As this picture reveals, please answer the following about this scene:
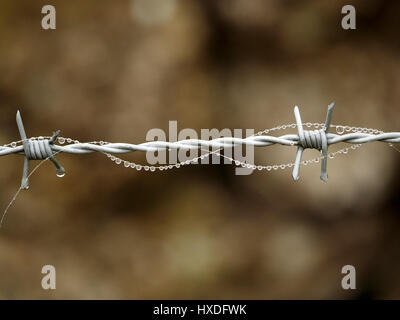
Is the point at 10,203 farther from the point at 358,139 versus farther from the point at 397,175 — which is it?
the point at 397,175

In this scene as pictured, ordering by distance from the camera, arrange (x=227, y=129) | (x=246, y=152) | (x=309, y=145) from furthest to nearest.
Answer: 1. (x=227, y=129)
2. (x=246, y=152)
3. (x=309, y=145)

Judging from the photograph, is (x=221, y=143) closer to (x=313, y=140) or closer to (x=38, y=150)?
(x=313, y=140)

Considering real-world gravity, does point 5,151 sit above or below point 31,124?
below

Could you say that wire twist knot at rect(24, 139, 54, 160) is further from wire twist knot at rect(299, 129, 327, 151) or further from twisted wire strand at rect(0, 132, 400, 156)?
wire twist knot at rect(299, 129, 327, 151)

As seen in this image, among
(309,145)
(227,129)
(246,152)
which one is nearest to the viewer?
(309,145)

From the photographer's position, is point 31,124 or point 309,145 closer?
point 309,145

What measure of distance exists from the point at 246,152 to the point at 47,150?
0.55 meters

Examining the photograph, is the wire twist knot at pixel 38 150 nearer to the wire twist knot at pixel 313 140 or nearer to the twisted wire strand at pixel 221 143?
the twisted wire strand at pixel 221 143

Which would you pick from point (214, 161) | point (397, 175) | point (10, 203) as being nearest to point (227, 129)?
point (214, 161)

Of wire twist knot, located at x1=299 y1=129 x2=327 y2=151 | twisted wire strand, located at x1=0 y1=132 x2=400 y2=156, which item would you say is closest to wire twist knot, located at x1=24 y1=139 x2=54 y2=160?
twisted wire strand, located at x1=0 y1=132 x2=400 y2=156

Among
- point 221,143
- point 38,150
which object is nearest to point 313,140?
point 221,143

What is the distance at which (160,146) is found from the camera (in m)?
0.58

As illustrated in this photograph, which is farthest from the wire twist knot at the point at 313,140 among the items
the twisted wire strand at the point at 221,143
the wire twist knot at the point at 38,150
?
the wire twist knot at the point at 38,150

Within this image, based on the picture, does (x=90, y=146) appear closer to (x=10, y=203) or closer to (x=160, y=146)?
(x=160, y=146)
